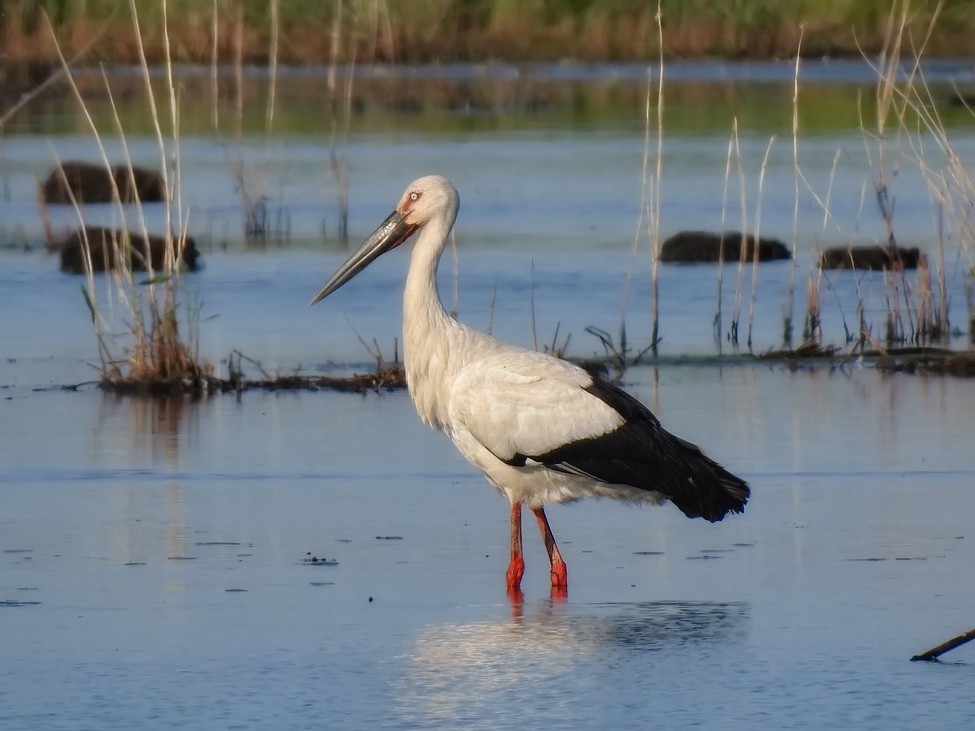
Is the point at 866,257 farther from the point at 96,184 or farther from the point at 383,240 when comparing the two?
the point at 96,184

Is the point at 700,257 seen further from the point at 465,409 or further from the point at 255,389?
the point at 465,409

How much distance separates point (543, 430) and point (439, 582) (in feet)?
2.21

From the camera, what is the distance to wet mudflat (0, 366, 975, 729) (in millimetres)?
5602

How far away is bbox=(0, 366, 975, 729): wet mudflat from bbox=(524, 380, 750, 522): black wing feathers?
0.74 feet

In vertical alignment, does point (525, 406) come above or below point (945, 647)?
above

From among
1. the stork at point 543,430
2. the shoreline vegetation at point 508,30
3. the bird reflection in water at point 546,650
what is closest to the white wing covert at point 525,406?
the stork at point 543,430

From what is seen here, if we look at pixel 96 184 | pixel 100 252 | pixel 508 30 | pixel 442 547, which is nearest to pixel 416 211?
pixel 442 547

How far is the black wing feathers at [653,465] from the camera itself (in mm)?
7160

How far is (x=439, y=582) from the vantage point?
6945mm

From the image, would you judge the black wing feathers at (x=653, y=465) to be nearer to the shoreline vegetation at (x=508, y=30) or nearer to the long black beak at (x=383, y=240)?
the long black beak at (x=383, y=240)

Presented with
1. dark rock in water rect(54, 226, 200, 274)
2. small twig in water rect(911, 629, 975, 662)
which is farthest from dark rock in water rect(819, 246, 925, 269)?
small twig in water rect(911, 629, 975, 662)

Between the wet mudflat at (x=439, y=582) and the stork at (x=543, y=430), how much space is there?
9.0 inches

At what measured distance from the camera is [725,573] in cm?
705

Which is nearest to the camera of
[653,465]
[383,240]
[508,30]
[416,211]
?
[653,465]
